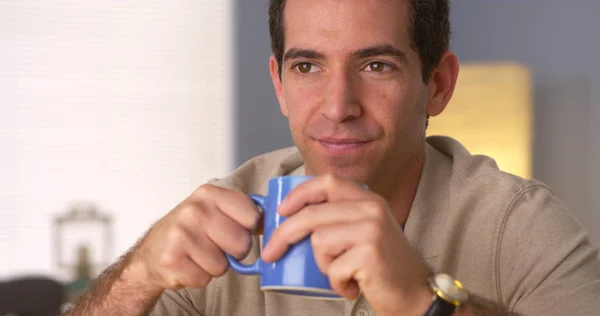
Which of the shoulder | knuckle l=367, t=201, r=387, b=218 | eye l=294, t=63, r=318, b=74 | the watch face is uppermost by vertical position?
eye l=294, t=63, r=318, b=74

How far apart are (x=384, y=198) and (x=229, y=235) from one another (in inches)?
13.1

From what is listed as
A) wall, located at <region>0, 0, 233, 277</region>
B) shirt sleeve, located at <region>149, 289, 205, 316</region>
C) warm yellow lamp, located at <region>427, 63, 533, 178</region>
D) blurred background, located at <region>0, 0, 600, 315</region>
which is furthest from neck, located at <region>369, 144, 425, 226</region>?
wall, located at <region>0, 0, 233, 277</region>

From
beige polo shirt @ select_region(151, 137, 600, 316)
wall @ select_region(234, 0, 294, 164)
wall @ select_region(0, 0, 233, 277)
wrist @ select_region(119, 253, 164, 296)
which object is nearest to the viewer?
wrist @ select_region(119, 253, 164, 296)

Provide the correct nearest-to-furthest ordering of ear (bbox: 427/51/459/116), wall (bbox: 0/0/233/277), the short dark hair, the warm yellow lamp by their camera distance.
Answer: the short dark hair → ear (bbox: 427/51/459/116) → the warm yellow lamp → wall (bbox: 0/0/233/277)

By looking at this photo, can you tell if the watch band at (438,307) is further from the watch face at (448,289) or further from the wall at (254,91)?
the wall at (254,91)

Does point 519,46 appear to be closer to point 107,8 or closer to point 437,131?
point 437,131

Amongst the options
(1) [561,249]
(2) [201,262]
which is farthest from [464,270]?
(2) [201,262]

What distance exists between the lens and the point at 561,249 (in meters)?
1.24

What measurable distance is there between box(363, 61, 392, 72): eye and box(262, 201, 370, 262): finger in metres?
0.45

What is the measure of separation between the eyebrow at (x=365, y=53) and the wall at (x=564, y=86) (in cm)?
279

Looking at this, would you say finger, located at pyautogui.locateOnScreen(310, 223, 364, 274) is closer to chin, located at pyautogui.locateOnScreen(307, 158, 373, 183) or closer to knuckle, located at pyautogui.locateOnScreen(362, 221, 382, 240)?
knuckle, located at pyautogui.locateOnScreen(362, 221, 382, 240)

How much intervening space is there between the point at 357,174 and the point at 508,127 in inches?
100

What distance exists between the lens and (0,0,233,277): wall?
434 cm

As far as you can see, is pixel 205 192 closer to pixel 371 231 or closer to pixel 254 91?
pixel 371 231
